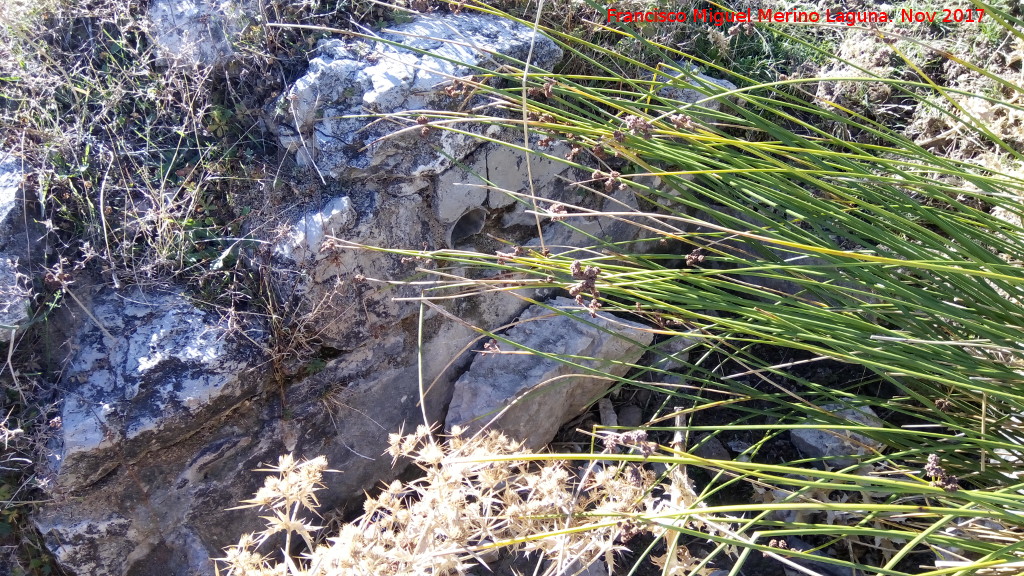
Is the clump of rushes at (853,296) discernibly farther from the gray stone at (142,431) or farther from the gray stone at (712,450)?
the gray stone at (142,431)

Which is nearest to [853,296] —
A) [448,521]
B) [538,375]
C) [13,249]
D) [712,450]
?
[712,450]

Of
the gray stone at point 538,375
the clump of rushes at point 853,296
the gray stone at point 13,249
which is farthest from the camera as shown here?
the gray stone at point 538,375

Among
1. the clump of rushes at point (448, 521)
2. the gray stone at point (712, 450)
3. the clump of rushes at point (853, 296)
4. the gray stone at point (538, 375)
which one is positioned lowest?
the gray stone at point (712, 450)

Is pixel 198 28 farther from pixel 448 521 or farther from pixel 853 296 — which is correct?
pixel 853 296

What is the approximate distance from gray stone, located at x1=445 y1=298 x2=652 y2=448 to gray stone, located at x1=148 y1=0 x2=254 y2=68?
1162 mm

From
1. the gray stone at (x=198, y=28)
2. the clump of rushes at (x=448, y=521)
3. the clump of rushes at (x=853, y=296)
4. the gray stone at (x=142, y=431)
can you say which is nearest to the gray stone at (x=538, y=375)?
the clump of rushes at (x=853, y=296)

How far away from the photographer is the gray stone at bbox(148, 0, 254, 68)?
75.2 inches

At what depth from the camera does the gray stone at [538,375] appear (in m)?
2.06

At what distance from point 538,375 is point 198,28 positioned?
1.38 metres

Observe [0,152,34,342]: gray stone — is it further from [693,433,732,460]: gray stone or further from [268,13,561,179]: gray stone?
[693,433,732,460]: gray stone

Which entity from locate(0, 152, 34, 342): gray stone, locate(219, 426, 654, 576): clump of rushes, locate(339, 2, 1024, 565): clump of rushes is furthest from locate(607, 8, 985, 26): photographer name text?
locate(0, 152, 34, 342): gray stone

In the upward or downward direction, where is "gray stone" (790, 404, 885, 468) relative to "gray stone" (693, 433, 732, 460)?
upward

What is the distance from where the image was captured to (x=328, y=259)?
1875mm

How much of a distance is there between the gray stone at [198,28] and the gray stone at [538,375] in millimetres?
1162
